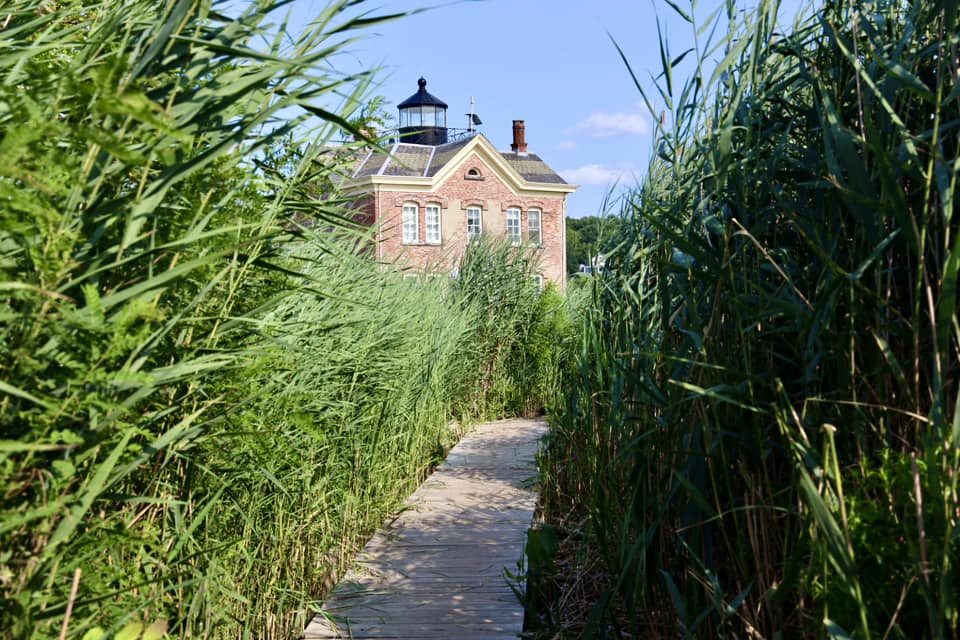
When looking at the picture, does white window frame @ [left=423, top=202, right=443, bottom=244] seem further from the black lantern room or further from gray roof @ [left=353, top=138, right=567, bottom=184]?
the black lantern room

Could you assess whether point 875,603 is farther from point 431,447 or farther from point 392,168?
point 392,168

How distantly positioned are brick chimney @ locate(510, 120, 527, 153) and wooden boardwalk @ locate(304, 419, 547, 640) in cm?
3316

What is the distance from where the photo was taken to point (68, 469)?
56.8 inches

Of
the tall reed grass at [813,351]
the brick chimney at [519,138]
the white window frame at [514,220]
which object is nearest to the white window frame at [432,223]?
the white window frame at [514,220]

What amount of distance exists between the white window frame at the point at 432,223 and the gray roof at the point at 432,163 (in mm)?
1253

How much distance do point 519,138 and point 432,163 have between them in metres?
5.94

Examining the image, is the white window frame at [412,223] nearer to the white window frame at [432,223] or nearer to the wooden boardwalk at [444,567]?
the white window frame at [432,223]

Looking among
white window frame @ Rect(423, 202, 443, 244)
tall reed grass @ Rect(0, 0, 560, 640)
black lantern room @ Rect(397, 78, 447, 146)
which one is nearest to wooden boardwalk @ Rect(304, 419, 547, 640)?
tall reed grass @ Rect(0, 0, 560, 640)

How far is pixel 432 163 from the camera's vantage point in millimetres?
34594

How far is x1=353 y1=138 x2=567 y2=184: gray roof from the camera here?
32531mm

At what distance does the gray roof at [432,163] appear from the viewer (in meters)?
32.5

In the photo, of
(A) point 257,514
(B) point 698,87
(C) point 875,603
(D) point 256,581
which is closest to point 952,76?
(B) point 698,87

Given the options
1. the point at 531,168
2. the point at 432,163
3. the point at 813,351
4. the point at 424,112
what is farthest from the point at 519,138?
the point at 813,351

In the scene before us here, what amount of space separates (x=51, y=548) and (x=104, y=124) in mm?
798
